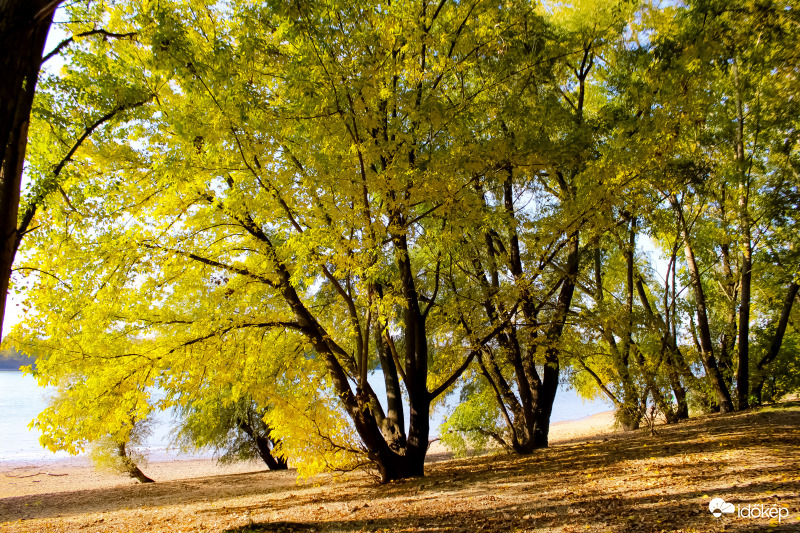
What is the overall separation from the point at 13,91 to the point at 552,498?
5.30 metres

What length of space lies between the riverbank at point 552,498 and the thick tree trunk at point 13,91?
362 cm

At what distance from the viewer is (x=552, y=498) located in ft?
15.6

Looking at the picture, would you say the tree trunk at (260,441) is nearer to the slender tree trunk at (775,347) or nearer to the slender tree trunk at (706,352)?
the slender tree trunk at (706,352)

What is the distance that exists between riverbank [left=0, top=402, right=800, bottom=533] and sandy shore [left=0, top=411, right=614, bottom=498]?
8.55 metres

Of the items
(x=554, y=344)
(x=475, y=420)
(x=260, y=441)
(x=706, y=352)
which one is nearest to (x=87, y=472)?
(x=260, y=441)

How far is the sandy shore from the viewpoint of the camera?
56.6 feet

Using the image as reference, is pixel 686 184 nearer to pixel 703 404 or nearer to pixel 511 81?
pixel 511 81

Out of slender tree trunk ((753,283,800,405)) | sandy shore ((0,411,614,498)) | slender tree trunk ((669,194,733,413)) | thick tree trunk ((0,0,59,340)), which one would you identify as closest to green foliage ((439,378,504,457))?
sandy shore ((0,411,614,498))

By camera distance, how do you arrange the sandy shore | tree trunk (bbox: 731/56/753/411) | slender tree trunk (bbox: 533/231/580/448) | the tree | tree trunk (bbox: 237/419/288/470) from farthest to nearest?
the sandy shore, tree trunk (bbox: 237/419/288/470), tree trunk (bbox: 731/56/753/411), slender tree trunk (bbox: 533/231/580/448), the tree

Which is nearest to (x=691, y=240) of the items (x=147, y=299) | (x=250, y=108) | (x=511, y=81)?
(x=511, y=81)

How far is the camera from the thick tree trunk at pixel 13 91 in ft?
7.62

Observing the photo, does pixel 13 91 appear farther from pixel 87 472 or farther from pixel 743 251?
pixel 87 472

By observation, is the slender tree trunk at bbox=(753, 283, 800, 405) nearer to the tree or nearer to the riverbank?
the riverbank

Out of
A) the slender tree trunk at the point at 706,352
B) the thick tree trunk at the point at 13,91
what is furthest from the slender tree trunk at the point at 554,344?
the thick tree trunk at the point at 13,91
